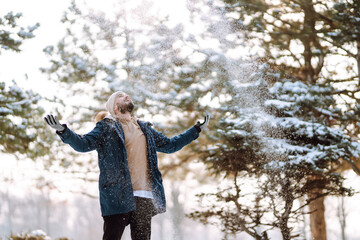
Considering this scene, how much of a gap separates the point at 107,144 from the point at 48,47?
6027mm

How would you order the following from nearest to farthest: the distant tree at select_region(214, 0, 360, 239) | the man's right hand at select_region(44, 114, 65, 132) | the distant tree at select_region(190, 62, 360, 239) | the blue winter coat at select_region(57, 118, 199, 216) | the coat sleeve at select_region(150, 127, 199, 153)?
the man's right hand at select_region(44, 114, 65, 132) → the blue winter coat at select_region(57, 118, 199, 216) → the coat sleeve at select_region(150, 127, 199, 153) → the distant tree at select_region(190, 62, 360, 239) → the distant tree at select_region(214, 0, 360, 239)

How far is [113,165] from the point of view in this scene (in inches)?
110

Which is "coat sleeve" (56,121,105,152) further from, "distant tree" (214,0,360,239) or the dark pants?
"distant tree" (214,0,360,239)

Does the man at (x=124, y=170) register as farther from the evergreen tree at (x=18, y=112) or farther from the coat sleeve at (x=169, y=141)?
the evergreen tree at (x=18, y=112)

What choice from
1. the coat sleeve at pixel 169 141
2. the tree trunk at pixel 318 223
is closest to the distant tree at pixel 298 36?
the tree trunk at pixel 318 223

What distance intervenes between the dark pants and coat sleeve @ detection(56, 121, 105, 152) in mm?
498

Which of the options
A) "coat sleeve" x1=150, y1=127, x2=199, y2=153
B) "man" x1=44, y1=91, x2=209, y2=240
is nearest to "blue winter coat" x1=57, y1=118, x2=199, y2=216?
"man" x1=44, y1=91, x2=209, y2=240

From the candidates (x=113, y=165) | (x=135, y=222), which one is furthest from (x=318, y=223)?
(x=113, y=165)

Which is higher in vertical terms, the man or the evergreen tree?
the evergreen tree

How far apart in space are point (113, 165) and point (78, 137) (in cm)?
32

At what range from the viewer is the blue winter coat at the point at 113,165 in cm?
275

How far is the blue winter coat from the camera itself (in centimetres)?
275

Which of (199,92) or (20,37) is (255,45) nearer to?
(199,92)

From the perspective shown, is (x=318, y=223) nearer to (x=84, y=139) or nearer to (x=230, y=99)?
(x=230, y=99)
